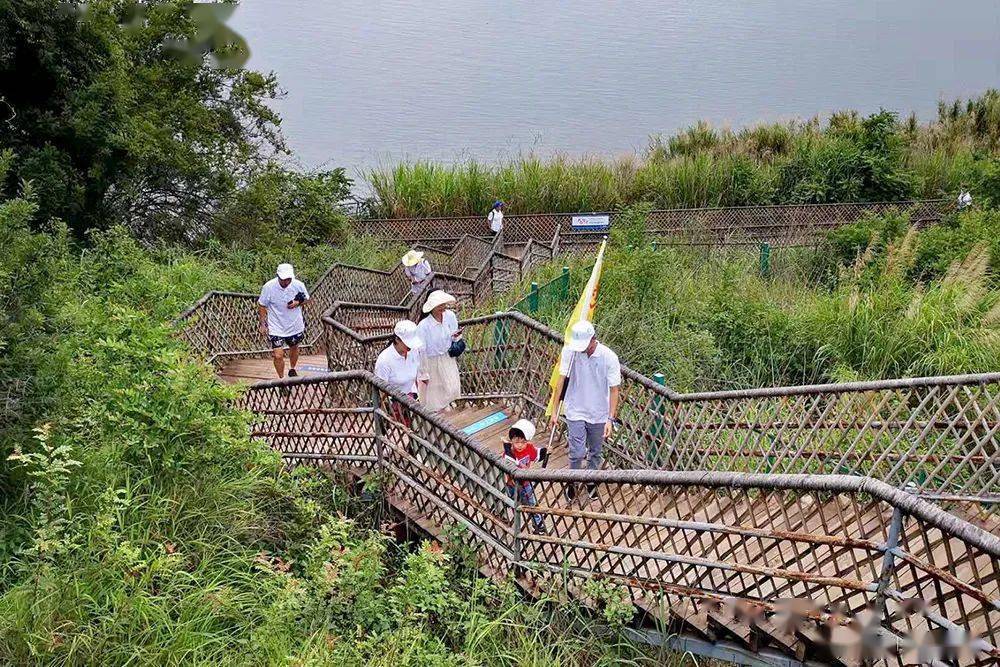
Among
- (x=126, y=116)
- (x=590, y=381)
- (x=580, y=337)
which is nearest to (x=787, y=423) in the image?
(x=590, y=381)

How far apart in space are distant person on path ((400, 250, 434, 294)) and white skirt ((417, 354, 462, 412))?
3.80m

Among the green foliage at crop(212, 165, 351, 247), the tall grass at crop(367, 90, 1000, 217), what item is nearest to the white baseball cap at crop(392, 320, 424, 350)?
Result: the green foliage at crop(212, 165, 351, 247)

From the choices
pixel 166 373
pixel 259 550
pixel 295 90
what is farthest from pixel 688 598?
pixel 295 90

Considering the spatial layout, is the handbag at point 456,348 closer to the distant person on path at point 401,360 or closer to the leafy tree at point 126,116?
the distant person on path at point 401,360

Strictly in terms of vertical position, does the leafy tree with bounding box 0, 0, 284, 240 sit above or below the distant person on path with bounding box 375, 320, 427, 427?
above

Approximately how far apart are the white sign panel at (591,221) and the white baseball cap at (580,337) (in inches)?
477

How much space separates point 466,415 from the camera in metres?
7.32

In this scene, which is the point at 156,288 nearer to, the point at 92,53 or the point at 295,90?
the point at 92,53

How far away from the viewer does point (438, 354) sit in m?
6.56

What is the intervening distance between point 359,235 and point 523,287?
23.2 ft

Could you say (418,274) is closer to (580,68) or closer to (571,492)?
(571,492)

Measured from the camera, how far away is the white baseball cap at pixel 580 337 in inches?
213

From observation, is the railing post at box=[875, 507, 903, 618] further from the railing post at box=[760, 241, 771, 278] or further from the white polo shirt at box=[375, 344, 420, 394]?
the railing post at box=[760, 241, 771, 278]

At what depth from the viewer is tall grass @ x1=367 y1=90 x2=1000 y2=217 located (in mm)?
17938
